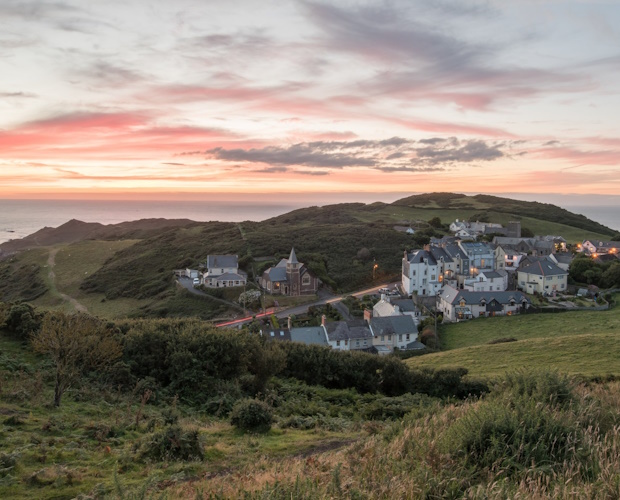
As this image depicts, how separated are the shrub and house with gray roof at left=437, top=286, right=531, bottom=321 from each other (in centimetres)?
4958

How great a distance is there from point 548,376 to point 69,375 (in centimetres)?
1606

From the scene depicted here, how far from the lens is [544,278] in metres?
62.8

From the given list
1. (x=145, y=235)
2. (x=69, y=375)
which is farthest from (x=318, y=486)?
(x=145, y=235)

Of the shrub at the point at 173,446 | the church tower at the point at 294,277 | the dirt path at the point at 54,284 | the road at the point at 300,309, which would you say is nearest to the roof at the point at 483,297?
the road at the point at 300,309

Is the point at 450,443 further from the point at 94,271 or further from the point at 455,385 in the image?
the point at 94,271

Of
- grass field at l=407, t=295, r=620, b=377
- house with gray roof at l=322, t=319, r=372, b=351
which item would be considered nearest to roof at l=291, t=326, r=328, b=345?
house with gray roof at l=322, t=319, r=372, b=351

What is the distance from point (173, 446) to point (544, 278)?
63.7 metres

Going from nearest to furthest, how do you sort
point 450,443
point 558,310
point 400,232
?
1. point 450,443
2. point 558,310
3. point 400,232

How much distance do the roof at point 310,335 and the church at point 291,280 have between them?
18.9 metres

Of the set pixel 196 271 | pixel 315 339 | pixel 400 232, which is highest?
pixel 400 232

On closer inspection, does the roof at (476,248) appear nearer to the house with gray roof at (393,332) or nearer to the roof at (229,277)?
the house with gray roof at (393,332)

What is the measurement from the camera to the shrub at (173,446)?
1129 centimetres

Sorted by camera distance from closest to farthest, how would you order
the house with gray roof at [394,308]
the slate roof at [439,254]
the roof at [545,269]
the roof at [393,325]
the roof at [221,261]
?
the roof at [393,325] → the house with gray roof at [394,308] → the roof at [545,269] → the slate roof at [439,254] → the roof at [221,261]

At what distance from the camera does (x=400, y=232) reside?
98.7 m
